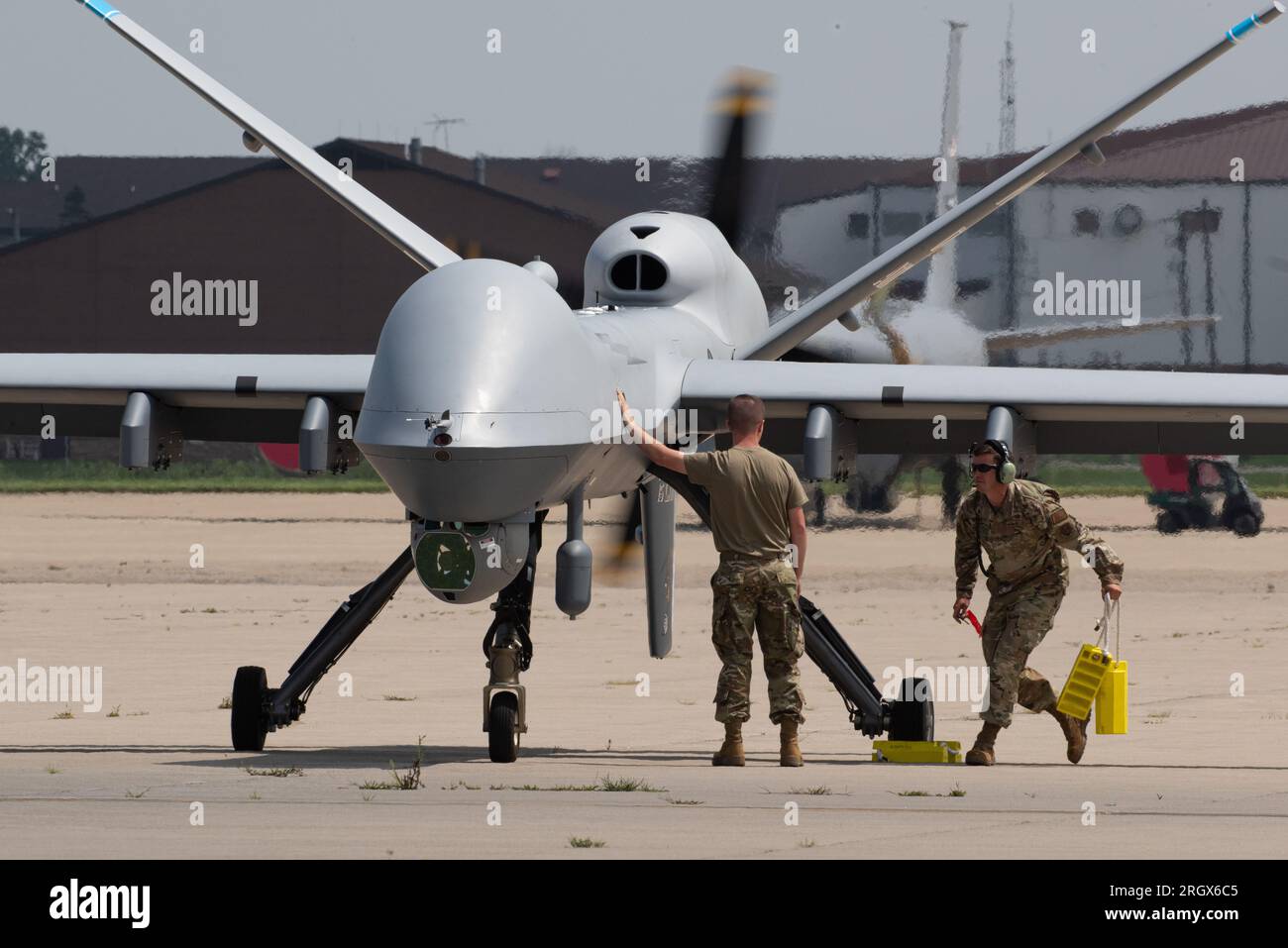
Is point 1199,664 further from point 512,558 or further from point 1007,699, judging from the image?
point 512,558

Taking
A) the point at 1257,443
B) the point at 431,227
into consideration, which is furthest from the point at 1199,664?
the point at 431,227

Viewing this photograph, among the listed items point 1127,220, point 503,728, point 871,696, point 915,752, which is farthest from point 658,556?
point 1127,220

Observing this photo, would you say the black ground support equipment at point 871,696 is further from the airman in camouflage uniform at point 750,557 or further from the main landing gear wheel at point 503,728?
the main landing gear wheel at point 503,728

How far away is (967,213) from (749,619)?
199 inches

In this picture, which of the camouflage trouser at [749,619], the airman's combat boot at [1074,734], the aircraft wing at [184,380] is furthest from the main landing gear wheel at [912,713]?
the aircraft wing at [184,380]

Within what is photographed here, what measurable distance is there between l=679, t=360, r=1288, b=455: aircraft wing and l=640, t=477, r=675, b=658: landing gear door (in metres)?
2.38

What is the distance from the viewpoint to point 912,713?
1427 cm

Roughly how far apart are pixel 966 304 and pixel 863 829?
2984 cm

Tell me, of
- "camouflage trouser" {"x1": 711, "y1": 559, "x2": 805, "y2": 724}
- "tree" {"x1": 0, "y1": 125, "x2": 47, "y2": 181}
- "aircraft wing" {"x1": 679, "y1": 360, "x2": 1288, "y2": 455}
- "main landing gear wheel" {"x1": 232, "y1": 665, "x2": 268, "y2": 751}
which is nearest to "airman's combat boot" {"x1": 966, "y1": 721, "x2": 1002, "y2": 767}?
"camouflage trouser" {"x1": 711, "y1": 559, "x2": 805, "y2": 724}

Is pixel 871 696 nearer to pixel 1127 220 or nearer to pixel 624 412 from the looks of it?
pixel 624 412

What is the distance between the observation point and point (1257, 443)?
1489 cm

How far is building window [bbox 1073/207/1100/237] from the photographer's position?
1423 inches

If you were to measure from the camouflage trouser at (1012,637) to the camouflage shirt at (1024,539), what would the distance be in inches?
3.9

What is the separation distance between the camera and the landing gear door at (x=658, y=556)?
17.0 metres
